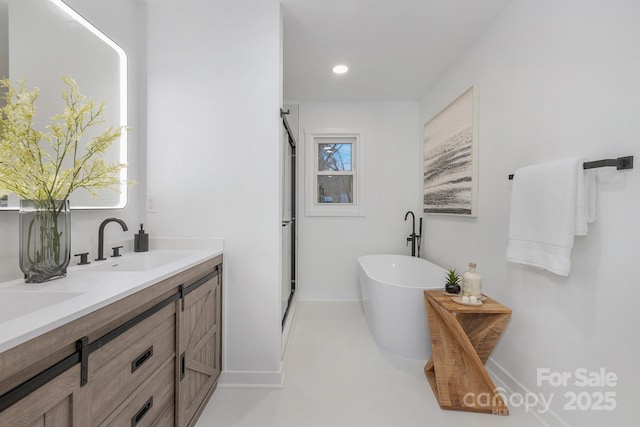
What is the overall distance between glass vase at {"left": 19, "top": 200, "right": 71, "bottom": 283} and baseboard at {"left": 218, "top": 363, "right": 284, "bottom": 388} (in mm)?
1216

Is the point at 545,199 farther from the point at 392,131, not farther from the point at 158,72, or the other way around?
the point at 158,72

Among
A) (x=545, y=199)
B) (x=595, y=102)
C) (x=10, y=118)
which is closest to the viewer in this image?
(x=10, y=118)

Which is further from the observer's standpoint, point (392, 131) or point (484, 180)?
point (392, 131)

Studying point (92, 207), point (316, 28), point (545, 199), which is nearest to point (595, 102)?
point (545, 199)

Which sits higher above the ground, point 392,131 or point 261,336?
point 392,131

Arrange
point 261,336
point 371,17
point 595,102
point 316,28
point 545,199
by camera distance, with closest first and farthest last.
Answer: point 595,102, point 545,199, point 261,336, point 371,17, point 316,28

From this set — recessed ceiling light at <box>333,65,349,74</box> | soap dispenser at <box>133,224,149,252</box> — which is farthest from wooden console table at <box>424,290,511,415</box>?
recessed ceiling light at <box>333,65,349,74</box>

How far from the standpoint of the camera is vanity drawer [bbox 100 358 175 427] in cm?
91

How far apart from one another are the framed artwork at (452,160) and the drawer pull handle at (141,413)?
2.41 metres

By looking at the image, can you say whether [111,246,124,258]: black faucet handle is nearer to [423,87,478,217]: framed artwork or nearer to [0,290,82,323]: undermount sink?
[0,290,82,323]: undermount sink

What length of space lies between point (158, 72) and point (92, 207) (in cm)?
102

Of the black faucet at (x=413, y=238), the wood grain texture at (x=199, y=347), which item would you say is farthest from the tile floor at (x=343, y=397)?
the black faucet at (x=413, y=238)

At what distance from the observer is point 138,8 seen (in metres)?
1.83

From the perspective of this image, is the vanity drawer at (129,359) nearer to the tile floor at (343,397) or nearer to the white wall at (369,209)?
the tile floor at (343,397)
